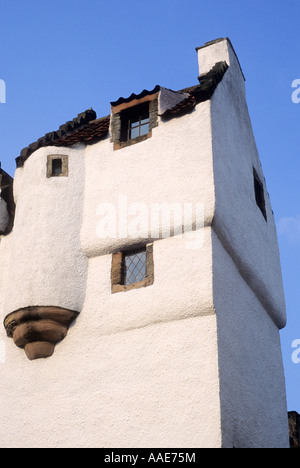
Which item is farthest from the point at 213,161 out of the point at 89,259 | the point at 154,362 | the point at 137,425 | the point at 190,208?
the point at 137,425

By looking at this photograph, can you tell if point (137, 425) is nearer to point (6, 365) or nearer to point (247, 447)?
point (247, 447)

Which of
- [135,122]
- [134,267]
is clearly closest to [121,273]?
[134,267]

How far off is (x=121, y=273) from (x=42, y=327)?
164 cm

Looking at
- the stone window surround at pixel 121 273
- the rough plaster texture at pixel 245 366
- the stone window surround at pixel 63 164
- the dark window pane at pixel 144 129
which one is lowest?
the rough plaster texture at pixel 245 366

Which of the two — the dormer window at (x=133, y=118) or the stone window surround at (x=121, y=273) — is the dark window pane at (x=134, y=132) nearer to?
the dormer window at (x=133, y=118)

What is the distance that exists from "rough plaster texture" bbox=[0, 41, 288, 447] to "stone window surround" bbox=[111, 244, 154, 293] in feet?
0.44

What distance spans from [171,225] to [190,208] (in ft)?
1.42

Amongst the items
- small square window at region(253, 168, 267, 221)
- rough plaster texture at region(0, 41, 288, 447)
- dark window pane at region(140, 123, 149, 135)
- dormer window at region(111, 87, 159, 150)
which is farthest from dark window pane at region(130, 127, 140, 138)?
small square window at region(253, 168, 267, 221)

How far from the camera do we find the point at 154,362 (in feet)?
29.7

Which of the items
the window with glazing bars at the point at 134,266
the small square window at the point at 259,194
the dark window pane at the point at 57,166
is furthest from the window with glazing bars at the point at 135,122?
the small square window at the point at 259,194

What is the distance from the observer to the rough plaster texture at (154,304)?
28.7 ft

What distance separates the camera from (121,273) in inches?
405

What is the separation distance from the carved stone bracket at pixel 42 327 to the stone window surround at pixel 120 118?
356 cm

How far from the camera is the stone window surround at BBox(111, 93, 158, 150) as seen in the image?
1143cm
